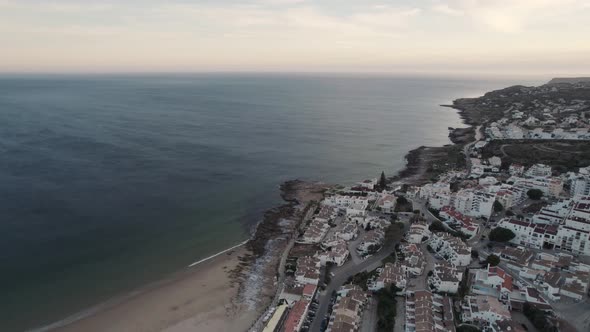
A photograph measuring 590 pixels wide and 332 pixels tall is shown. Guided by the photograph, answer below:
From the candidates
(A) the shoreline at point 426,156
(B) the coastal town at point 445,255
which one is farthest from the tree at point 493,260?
(A) the shoreline at point 426,156

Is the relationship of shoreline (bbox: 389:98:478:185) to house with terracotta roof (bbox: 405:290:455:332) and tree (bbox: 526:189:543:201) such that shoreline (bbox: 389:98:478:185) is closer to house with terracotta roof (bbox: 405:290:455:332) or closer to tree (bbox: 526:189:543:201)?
tree (bbox: 526:189:543:201)

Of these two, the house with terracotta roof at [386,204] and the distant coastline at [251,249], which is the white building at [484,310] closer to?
the distant coastline at [251,249]

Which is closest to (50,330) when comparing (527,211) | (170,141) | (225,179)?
(225,179)

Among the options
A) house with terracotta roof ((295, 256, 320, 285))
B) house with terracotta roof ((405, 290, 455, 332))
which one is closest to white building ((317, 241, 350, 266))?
house with terracotta roof ((295, 256, 320, 285))

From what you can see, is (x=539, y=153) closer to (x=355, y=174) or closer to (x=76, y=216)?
(x=355, y=174)

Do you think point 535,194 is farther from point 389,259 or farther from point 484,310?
point 484,310
